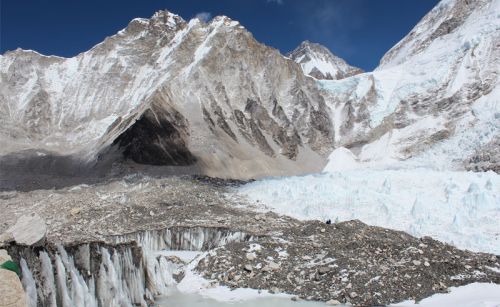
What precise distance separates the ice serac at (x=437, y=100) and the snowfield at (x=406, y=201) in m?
32.5

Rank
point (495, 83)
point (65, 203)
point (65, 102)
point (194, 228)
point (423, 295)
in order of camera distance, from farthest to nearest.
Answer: point (65, 102)
point (495, 83)
point (65, 203)
point (194, 228)
point (423, 295)

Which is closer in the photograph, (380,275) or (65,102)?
(380,275)

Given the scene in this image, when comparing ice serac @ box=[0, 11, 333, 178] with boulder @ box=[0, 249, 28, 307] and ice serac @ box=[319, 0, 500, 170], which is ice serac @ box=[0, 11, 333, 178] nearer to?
ice serac @ box=[319, 0, 500, 170]

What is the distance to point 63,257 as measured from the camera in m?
11.8

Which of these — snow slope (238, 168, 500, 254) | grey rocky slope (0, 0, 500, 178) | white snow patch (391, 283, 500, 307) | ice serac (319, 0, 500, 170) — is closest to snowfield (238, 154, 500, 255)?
snow slope (238, 168, 500, 254)

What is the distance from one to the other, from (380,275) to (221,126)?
52.8 m

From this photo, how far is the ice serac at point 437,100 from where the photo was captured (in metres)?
64.6

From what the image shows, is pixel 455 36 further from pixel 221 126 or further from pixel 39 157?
pixel 39 157

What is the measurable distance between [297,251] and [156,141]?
40.5 m

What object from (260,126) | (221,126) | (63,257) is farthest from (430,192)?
(260,126)

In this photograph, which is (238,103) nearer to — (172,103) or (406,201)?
(172,103)

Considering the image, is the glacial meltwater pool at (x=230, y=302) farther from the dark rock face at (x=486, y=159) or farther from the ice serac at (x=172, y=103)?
the dark rock face at (x=486, y=159)

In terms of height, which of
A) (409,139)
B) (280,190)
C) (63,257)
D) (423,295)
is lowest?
(423,295)

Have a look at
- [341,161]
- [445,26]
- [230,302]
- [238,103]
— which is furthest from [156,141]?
[445,26]
